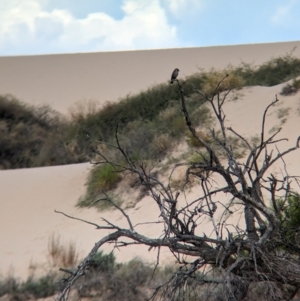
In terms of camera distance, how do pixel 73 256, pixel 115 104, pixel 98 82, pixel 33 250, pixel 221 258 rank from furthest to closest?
pixel 98 82 < pixel 115 104 < pixel 33 250 < pixel 73 256 < pixel 221 258

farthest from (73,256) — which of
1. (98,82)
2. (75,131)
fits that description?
(98,82)

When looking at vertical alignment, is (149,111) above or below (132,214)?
above

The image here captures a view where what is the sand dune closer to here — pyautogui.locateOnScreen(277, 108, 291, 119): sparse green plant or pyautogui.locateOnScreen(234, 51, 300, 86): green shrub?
pyautogui.locateOnScreen(277, 108, 291, 119): sparse green plant

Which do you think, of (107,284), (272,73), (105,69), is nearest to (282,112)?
(272,73)

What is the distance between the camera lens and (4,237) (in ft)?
45.1

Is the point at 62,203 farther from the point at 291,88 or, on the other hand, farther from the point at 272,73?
the point at 272,73

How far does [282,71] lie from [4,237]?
13.6 metres

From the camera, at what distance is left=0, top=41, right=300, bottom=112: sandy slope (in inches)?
1543

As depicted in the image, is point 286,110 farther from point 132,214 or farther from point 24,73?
point 24,73

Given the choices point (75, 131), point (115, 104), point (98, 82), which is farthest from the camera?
point (98, 82)

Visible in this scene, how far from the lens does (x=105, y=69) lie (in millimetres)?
43688

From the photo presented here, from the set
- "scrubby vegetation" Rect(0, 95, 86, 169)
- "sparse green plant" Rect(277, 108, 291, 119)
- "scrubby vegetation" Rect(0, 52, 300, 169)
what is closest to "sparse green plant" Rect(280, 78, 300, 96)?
"scrubby vegetation" Rect(0, 52, 300, 169)

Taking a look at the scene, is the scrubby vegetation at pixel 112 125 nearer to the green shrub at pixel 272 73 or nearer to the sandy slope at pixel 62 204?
the green shrub at pixel 272 73

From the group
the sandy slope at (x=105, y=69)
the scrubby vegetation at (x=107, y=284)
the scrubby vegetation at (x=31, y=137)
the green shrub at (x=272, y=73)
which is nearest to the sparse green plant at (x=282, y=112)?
the green shrub at (x=272, y=73)
